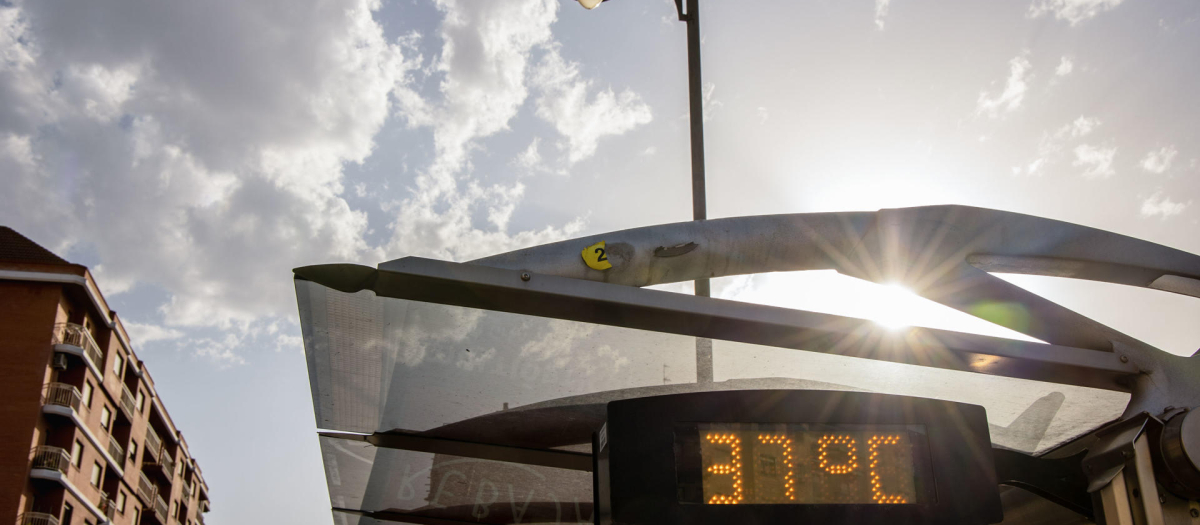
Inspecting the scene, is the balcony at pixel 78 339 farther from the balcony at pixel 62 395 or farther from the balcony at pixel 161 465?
the balcony at pixel 161 465

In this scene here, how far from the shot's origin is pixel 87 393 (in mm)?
30688

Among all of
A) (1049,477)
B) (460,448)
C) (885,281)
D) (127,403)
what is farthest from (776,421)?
(127,403)

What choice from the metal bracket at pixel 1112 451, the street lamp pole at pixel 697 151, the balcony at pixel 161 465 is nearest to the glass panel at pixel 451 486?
the street lamp pole at pixel 697 151

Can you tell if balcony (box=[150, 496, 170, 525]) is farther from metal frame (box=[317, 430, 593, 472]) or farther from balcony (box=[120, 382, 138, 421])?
metal frame (box=[317, 430, 593, 472])

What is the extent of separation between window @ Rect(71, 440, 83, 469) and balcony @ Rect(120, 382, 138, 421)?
15.5 feet

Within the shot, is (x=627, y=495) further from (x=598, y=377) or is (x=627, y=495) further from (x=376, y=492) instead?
(x=376, y=492)

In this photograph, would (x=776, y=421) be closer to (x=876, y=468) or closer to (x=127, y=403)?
(x=876, y=468)

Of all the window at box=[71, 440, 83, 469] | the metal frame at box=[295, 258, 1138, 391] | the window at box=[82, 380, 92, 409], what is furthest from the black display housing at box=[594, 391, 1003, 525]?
the window at box=[82, 380, 92, 409]

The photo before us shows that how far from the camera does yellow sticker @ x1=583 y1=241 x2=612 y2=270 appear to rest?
140 inches

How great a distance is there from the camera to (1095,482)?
3.31 meters

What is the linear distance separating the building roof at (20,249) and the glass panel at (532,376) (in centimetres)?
3462

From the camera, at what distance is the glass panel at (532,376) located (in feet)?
12.0

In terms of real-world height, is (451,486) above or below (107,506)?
below

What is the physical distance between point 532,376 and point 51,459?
29.9 metres
